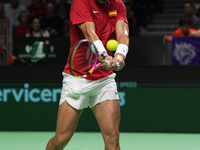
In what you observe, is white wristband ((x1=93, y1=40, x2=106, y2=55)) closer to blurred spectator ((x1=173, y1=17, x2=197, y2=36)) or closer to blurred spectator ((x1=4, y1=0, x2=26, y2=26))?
blurred spectator ((x1=173, y1=17, x2=197, y2=36))

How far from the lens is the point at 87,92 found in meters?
3.41

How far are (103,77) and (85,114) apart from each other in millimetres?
2933

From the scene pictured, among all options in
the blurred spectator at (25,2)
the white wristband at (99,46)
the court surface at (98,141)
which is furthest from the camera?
the blurred spectator at (25,2)

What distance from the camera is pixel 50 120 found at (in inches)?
250

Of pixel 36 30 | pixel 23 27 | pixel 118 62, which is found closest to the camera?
pixel 118 62

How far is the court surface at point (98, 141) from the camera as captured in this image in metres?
5.14

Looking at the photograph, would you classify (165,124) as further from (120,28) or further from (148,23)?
(148,23)

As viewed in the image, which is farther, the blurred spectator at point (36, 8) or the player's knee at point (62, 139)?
the blurred spectator at point (36, 8)

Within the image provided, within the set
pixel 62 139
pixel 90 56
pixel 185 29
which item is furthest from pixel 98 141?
pixel 185 29

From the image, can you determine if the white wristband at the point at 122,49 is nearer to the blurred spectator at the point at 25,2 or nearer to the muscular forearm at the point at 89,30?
the muscular forearm at the point at 89,30

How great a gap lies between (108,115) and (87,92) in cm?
32

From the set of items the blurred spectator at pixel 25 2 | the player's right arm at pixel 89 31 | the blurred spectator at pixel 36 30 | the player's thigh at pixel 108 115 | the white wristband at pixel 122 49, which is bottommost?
the player's thigh at pixel 108 115

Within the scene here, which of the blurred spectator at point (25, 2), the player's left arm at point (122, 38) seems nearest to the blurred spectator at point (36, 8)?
the blurred spectator at point (25, 2)

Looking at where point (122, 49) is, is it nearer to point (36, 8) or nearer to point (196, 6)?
point (196, 6)
